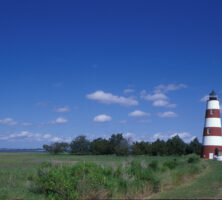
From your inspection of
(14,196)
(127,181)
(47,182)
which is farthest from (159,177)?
(14,196)

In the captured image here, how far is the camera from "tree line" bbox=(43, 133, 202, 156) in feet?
217

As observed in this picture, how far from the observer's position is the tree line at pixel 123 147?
217 ft

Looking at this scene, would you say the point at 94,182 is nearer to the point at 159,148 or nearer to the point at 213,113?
the point at 213,113

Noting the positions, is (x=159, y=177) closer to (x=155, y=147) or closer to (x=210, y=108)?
(x=210, y=108)

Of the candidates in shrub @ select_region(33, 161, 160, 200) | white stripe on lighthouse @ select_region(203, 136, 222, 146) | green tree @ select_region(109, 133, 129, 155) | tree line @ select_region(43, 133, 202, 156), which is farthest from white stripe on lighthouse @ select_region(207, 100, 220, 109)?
green tree @ select_region(109, 133, 129, 155)

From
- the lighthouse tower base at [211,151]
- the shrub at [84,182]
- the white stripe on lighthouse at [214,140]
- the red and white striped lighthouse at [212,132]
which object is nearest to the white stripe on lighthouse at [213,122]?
the red and white striped lighthouse at [212,132]

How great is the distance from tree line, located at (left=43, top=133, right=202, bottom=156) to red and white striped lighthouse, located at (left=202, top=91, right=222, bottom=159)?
23.3 meters

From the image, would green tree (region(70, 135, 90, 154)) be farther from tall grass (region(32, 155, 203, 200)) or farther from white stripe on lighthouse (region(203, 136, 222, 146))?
tall grass (region(32, 155, 203, 200))

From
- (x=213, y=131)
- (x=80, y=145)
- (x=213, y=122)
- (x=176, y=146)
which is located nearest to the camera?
(x=213, y=131)

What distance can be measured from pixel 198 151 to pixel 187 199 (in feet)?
174

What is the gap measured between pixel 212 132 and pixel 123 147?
118 feet

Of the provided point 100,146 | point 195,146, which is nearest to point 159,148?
point 195,146

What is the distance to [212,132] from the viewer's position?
40.7 m

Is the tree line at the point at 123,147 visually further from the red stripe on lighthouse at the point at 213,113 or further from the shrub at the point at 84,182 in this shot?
the shrub at the point at 84,182
